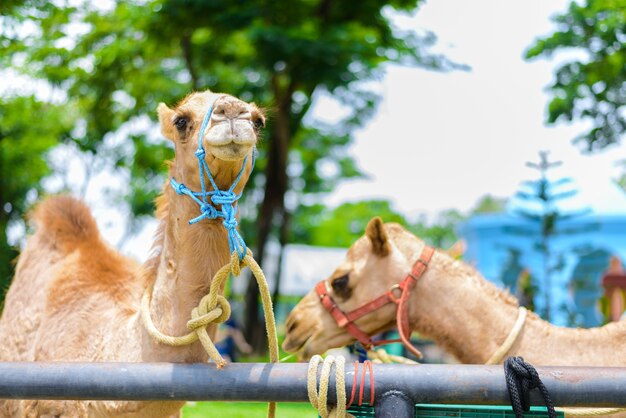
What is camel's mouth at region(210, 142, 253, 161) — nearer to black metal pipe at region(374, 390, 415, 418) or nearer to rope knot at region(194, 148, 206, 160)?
rope knot at region(194, 148, 206, 160)

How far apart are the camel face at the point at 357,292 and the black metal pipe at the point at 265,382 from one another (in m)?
2.50

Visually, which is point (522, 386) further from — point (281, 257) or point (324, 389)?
point (281, 257)

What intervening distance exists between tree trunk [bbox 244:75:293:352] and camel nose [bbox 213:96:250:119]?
1271 cm

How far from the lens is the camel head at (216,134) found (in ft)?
8.13

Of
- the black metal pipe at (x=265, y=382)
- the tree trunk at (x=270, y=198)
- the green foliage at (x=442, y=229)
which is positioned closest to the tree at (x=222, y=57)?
the tree trunk at (x=270, y=198)

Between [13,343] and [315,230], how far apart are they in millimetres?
34844

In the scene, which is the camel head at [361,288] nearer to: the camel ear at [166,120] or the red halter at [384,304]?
A: the red halter at [384,304]

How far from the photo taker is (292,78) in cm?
1385

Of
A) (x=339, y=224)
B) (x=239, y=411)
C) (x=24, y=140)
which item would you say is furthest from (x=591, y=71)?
(x=339, y=224)

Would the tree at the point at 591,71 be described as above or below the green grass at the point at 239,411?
above

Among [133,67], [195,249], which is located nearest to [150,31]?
[133,67]

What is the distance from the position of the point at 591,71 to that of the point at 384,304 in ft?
21.3

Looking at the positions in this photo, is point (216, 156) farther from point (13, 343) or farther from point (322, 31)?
point (322, 31)

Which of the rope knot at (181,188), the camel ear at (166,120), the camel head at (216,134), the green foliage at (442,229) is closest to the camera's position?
the camel head at (216,134)
